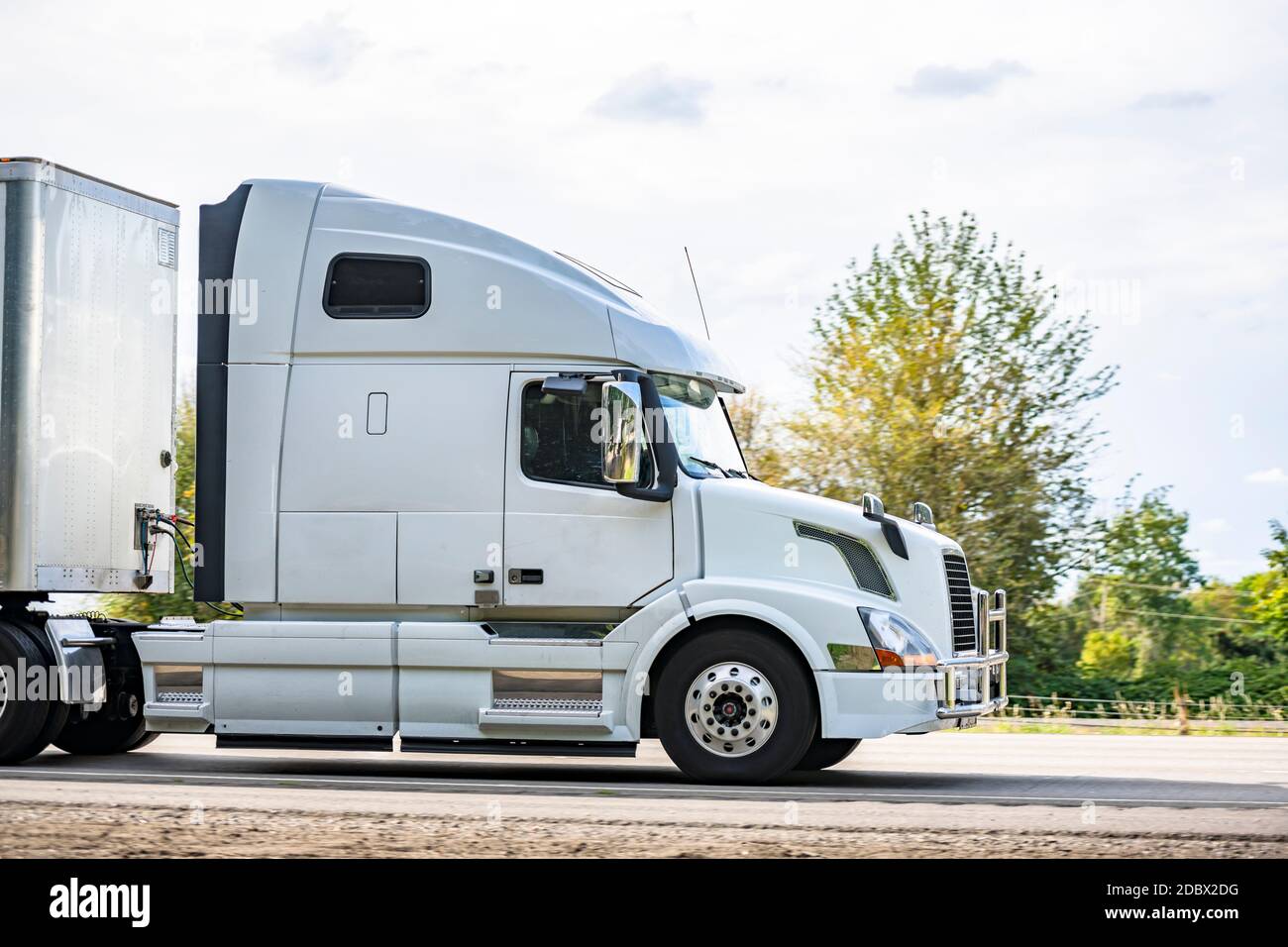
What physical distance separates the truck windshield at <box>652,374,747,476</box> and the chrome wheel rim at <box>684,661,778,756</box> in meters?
1.44

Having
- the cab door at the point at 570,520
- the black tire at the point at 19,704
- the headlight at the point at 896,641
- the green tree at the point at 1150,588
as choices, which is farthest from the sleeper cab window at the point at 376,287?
the green tree at the point at 1150,588

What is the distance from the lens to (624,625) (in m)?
10.4

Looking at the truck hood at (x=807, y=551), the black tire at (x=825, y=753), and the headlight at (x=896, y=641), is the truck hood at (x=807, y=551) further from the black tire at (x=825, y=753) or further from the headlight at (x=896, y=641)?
the black tire at (x=825, y=753)

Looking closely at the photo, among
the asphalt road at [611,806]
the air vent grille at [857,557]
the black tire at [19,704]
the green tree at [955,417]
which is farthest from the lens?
the green tree at [955,417]

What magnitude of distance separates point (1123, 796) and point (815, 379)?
66.0 feet

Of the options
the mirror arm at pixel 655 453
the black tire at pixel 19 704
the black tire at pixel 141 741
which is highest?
the mirror arm at pixel 655 453

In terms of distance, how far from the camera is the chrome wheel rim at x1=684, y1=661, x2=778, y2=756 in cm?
1020

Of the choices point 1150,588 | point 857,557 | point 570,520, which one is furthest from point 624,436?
point 1150,588

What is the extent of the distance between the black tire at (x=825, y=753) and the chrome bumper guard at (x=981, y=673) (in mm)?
1132

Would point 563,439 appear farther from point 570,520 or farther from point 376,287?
point 376,287

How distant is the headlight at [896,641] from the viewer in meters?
10.1

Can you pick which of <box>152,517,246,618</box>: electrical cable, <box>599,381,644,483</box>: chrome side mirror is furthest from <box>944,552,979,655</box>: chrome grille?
<box>152,517,246,618</box>: electrical cable

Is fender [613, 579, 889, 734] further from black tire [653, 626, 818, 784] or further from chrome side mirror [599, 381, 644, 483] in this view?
chrome side mirror [599, 381, 644, 483]
